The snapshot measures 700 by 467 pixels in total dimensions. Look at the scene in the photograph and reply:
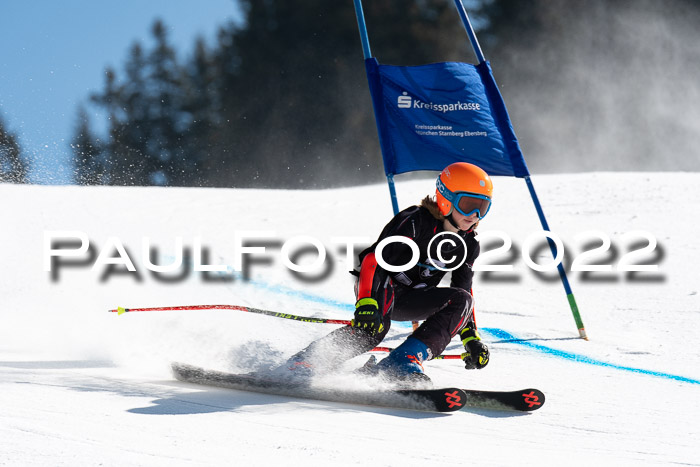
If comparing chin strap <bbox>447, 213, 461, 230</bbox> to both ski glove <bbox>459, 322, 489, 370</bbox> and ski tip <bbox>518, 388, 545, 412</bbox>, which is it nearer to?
ski glove <bbox>459, 322, 489, 370</bbox>

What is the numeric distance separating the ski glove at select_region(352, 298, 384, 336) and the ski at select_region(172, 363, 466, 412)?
0.85 feet

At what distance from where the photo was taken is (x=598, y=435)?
2.90 m

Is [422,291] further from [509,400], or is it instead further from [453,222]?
[509,400]

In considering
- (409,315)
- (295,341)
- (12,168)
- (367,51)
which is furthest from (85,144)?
(409,315)

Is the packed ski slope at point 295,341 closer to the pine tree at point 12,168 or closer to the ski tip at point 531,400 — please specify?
the ski tip at point 531,400

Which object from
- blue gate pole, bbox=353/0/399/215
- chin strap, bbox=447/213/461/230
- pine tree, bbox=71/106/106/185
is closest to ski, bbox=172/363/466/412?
chin strap, bbox=447/213/461/230

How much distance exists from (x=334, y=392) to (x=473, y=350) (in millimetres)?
690

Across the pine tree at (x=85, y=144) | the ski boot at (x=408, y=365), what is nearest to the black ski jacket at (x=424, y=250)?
the ski boot at (x=408, y=365)

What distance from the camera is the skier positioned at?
325 centimetres

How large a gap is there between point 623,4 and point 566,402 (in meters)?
29.7

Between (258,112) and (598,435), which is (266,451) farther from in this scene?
(258,112)

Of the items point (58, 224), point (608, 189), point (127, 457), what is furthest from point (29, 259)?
point (608, 189)

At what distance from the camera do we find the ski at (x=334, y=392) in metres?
2.99

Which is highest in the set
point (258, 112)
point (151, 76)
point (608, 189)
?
point (151, 76)
